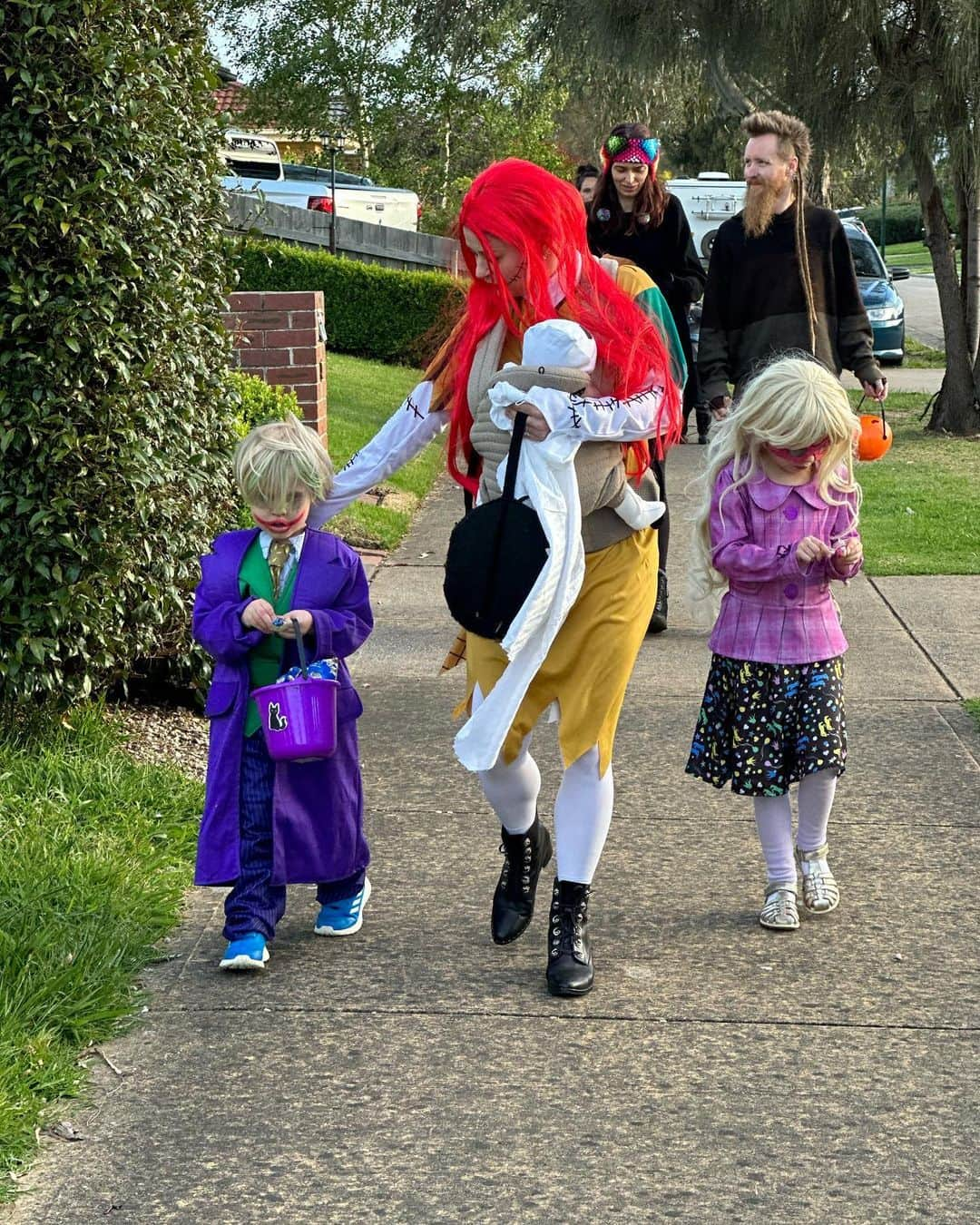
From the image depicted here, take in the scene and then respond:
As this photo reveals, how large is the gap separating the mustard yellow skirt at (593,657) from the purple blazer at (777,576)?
381 millimetres

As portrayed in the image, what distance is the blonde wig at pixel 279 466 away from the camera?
12.5ft

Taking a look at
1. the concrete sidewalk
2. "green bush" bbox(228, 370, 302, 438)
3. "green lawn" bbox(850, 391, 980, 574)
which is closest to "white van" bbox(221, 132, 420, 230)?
"green lawn" bbox(850, 391, 980, 574)

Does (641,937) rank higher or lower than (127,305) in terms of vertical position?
lower

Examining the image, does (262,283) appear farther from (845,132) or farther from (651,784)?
(651,784)

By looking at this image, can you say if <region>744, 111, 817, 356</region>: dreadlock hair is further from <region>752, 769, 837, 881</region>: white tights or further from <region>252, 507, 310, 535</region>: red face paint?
<region>252, 507, 310, 535</region>: red face paint

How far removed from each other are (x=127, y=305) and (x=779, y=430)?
6.68 ft

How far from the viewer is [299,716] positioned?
3.71 meters

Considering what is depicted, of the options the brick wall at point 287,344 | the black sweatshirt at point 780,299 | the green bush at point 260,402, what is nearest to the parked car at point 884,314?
the brick wall at point 287,344

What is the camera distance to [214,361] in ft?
18.6

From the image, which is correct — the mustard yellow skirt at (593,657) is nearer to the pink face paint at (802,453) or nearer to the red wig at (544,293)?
the red wig at (544,293)

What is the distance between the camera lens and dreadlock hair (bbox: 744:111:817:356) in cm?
591

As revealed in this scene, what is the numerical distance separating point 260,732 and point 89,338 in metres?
1.44

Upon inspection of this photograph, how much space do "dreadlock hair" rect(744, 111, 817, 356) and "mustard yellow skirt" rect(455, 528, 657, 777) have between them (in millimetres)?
2688

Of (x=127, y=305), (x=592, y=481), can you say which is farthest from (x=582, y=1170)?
(x=127, y=305)
